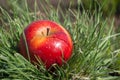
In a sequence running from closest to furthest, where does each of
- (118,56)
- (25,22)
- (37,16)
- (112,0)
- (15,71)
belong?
(15,71), (118,56), (25,22), (37,16), (112,0)

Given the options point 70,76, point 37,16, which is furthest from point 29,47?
point 37,16

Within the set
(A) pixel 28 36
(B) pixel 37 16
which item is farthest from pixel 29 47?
(B) pixel 37 16

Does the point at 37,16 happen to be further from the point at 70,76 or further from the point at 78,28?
the point at 70,76

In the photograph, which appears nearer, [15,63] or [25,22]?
[15,63]

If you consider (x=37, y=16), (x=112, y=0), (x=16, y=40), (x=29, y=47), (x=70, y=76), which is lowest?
(x=70, y=76)

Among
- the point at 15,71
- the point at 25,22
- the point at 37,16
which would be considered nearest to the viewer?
the point at 15,71

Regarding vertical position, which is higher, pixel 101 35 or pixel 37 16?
pixel 37 16
